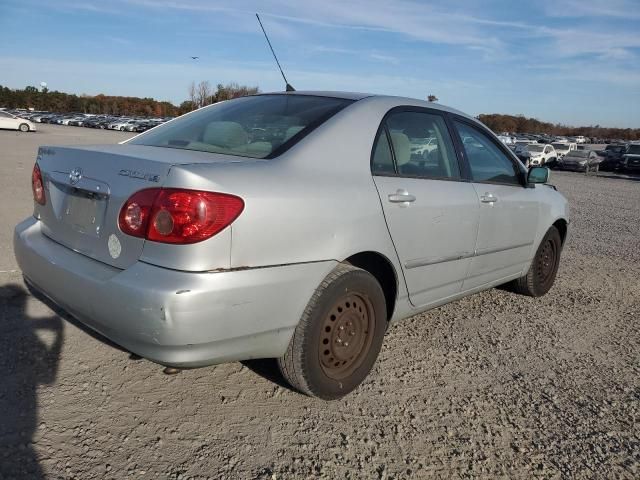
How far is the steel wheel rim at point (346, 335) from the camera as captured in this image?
2.68 meters

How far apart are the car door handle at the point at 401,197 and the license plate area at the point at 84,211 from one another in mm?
1457

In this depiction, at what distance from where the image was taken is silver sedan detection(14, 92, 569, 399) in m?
2.14

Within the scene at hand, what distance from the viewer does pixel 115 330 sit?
2.25 meters

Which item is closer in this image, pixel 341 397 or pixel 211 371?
pixel 341 397

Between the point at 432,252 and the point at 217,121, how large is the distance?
1529 millimetres

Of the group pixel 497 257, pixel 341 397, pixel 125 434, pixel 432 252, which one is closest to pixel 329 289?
pixel 341 397

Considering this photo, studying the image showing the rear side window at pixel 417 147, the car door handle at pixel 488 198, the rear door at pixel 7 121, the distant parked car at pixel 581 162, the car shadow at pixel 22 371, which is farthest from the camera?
the rear door at pixel 7 121

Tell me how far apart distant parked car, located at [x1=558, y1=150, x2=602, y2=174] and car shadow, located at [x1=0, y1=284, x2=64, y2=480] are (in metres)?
30.8

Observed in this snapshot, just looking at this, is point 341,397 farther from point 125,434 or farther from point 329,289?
point 125,434

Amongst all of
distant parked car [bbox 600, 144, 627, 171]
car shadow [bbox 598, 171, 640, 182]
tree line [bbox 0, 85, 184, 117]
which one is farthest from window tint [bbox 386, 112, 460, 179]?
tree line [bbox 0, 85, 184, 117]

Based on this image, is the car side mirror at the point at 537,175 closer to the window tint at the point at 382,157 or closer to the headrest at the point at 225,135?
the window tint at the point at 382,157

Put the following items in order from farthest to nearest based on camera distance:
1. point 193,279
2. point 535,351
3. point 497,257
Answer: point 497,257, point 535,351, point 193,279

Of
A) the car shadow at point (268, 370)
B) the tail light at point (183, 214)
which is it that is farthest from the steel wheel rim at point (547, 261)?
the tail light at point (183, 214)

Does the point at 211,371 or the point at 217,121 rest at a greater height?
the point at 217,121
